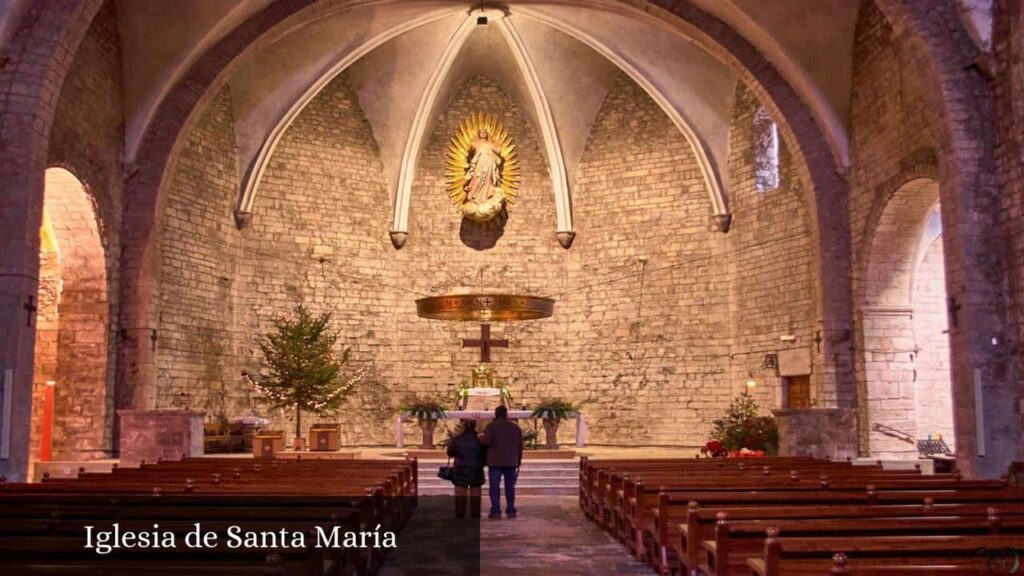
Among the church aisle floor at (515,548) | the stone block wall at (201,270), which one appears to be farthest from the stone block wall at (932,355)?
the stone block wall at (201,270)

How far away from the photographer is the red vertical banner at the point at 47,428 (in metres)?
15.9

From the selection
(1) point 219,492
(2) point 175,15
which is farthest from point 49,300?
(1) point 219,492

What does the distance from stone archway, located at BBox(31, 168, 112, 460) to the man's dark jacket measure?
795 cm

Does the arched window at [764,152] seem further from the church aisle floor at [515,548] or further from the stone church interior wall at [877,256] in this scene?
the church aisle floor at [515,548]

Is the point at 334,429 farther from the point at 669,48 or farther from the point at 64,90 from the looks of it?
the point at 669,48

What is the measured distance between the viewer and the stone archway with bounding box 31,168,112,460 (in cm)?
1609

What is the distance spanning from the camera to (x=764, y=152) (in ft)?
67.7

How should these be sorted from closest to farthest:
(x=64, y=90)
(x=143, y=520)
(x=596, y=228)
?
(x=143, y=520)
(x=64, y=90)
(x=596, y=228)

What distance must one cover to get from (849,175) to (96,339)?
43.8 ft

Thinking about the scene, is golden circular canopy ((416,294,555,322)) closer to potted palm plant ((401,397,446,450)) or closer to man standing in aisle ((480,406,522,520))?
potted palm plant ((401,397,446,450))

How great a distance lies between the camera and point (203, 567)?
13.5ft

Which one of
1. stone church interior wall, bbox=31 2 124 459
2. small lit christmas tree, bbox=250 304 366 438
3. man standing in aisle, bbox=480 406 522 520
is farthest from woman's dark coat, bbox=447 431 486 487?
stone church interior wall, bbox=31 2 124 459

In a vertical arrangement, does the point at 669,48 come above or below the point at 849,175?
above

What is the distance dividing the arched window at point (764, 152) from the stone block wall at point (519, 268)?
272mm
